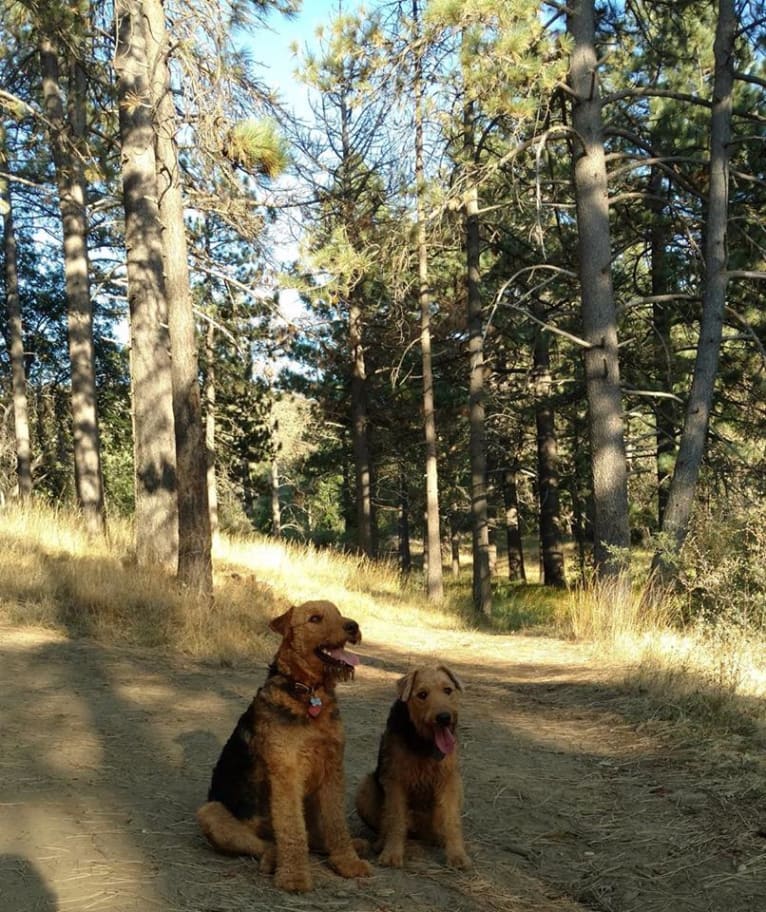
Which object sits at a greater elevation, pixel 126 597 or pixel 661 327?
pixel 661 327

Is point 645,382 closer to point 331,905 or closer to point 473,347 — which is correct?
point 473,347

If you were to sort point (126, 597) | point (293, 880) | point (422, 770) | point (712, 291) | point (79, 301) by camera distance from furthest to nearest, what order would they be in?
1. point (79, 301)
2. point (712, 291)
3. point (126, 597)
4. point (422, 770)
5. point (293, 880)

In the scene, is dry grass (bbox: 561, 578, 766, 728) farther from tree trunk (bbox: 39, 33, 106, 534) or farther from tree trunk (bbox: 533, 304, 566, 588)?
tree trunk (bbox: 533, 304, 566, 588)

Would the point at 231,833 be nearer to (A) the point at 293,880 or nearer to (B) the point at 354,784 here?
(A) the point at 293,880

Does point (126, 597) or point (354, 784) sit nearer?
point (354, 784)

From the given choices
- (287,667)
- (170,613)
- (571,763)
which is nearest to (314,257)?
(170,613)

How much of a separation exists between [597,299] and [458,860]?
9.30 metres

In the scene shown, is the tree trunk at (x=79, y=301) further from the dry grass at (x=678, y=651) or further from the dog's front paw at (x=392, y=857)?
the dog's front paw at (x=392, y=857)

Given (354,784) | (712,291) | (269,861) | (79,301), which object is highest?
(79,301)

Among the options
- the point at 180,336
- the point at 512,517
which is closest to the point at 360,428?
the point at 512,517

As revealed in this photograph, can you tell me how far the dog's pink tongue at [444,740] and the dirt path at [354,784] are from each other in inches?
24.1

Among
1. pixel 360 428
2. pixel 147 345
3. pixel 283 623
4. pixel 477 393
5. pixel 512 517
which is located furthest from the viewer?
pixel 512 517

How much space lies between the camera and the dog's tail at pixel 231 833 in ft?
13.0

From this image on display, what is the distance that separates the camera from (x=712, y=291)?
41.3 feet
